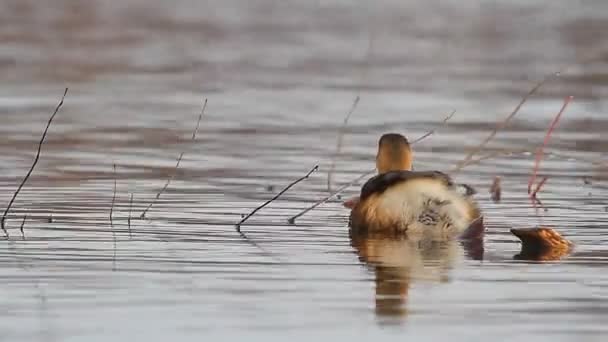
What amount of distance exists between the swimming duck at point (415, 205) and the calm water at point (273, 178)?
16 centimetres

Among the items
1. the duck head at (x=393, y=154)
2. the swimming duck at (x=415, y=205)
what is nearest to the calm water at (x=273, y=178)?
the swimming duck at (x=415, y=205)

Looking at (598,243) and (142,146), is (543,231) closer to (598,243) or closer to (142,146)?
(598,243)

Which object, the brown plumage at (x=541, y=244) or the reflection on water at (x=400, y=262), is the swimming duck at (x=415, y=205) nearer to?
the reflection on water at (x=400, y=262)

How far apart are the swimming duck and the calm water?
163 millimetres

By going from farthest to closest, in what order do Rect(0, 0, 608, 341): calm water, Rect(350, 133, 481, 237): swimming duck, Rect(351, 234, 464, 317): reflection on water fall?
Rect(350, 133, 481, 237): swimming duck < Rect(351, 234, 464, 317): reflection on water < Rect(0, 0, 608, 341): calm water

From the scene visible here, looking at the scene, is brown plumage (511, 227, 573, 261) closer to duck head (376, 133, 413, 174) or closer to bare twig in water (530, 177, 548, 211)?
duck head (376, 133, 413, 174)

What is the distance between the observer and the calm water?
23.6ft

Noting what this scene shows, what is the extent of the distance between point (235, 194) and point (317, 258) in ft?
10.2

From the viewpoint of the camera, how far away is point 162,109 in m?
18.7

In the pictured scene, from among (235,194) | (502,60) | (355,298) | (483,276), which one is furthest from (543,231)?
(502,60)

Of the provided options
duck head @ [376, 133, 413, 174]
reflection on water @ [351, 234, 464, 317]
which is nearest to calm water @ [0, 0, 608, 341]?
reflection on water @ [351, 234, 464, 317]

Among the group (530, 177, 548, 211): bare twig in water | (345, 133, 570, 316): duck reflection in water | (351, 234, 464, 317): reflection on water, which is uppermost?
(530, 177, 548, 211): bare twig in water

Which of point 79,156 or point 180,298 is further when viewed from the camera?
point 79,156

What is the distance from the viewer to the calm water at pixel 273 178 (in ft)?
23.6
